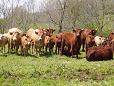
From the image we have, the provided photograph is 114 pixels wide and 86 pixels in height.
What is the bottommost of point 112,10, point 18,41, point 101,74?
point 101,74

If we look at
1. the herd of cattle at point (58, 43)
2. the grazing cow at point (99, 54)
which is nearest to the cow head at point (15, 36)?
the herd of cattle at point (58, 43)

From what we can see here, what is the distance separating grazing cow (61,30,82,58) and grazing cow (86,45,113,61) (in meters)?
1.42

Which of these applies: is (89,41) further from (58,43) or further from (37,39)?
(37,39)

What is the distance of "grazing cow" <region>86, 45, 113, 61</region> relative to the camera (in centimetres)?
1819

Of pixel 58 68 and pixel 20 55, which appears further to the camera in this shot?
pixel 20 55

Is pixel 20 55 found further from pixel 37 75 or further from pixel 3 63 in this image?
pixel 37 75

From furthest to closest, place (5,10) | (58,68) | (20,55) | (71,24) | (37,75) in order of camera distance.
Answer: (5,10)
(71,24)
(20,55)
(58,68)
(37,75)

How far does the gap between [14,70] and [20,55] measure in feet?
16.8

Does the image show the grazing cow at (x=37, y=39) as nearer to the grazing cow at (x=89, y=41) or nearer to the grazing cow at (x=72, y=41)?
the grazing cow at (x=72, y=41)

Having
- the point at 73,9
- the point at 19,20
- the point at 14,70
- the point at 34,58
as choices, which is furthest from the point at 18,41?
the point at 19,20

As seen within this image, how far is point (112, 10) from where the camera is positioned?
142 ft

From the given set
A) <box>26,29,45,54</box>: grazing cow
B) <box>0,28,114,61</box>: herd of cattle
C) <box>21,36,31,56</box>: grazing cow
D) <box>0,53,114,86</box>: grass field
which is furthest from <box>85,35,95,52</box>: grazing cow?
<box>0,53,114,86</box>: grass field

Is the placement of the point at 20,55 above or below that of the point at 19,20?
below

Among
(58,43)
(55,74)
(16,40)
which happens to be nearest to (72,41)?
(58,43)
